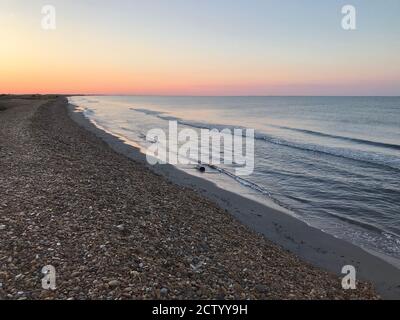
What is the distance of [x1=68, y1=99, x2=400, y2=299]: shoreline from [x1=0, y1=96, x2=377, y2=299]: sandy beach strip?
27.4 inches

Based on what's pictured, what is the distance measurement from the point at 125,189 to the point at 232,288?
24.2ft

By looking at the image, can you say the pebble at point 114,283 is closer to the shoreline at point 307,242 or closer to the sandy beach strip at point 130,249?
the sandy beach strip at point 130,249

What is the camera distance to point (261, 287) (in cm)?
728

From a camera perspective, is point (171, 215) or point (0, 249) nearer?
point (0, 249)

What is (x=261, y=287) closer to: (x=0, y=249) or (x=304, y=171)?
(x=0, y=249)

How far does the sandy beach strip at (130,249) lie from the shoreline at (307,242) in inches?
27.4

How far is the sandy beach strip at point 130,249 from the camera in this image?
6.47m

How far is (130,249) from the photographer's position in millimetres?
7762

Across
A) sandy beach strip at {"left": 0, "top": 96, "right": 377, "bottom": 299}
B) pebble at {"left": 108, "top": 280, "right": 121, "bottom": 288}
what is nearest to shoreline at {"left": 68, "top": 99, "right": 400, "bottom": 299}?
sandy beach strip at {"left": 0, "top": 96, "right": 377, "bottom": 299}

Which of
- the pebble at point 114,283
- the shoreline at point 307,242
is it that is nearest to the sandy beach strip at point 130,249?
the pebble at point 114,283

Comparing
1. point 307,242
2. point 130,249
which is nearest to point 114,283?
point 130,249
